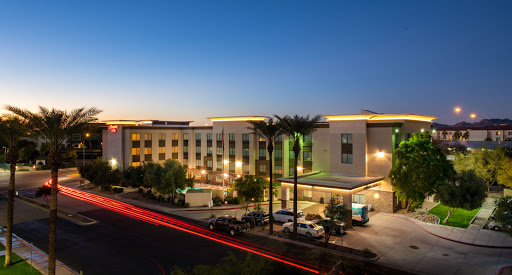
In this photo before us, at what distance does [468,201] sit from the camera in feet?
103

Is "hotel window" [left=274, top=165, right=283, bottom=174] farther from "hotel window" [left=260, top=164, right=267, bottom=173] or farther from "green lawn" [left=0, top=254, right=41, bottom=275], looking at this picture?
"green lawn" [left=0, top=254, right=41, bottom=275]

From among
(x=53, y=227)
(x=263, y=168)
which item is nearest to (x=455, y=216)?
(x=263, y=168)

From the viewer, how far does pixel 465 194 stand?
31781mm

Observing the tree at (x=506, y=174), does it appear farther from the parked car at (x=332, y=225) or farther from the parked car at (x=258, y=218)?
the parked car at (x=258, y=218)

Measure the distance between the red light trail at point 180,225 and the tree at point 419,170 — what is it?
1988 centimetres

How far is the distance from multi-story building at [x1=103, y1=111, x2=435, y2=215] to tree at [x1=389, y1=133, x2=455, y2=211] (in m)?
2.52

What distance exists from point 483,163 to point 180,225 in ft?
166

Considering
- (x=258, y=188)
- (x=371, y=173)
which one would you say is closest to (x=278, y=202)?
(x=258, y=188)

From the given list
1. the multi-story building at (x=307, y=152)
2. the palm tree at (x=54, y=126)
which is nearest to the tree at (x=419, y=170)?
the multi-story building at (x=307, y=152)

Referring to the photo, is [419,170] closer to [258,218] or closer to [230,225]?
[258,218]

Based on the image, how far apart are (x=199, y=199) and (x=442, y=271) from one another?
102 ft

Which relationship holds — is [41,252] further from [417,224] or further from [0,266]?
[417,224]

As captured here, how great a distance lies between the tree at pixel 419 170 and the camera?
1393 inches

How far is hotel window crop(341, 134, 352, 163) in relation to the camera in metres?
42.4
